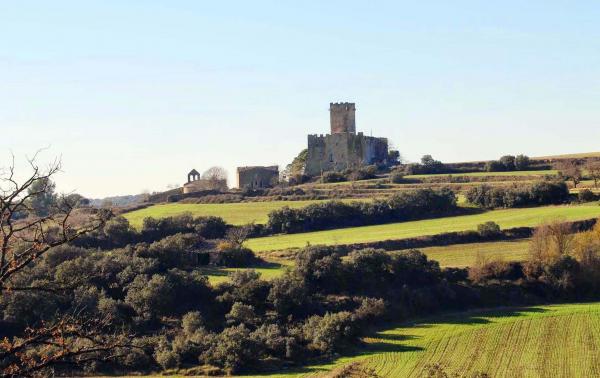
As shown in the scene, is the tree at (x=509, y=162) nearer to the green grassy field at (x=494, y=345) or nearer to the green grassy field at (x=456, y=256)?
the green grassy field at (x=456, y=256)

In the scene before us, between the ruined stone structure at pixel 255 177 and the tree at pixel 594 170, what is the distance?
31112 millimetres

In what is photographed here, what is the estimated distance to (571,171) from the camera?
70312 millimetres

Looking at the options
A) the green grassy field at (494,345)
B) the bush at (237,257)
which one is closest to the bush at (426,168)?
the bush at (237,257)

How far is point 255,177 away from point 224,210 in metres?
24.2

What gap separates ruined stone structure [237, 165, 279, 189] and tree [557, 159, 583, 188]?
94.8ft

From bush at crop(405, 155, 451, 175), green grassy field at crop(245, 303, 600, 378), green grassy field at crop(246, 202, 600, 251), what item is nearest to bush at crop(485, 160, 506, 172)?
bush at crop(405, 155, 451, 175)

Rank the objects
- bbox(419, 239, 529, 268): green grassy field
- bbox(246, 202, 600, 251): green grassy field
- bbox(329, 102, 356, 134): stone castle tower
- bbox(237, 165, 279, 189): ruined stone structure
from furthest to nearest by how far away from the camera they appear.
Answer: bbox(329, 102, 356, 134): stone castle tower
bbox(237, 165, 279, 189): ruined stone structure
bbox(246, 202, 600, 251): green grassy field
bbox(419, 239, 529, 268): green grassy field

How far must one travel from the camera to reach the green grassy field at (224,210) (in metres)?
60.8

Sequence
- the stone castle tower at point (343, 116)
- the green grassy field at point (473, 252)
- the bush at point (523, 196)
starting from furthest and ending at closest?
the stone castle tower at point (343, 116) → the bush at point (523, 196) → the green grassy field at point (473, 252)

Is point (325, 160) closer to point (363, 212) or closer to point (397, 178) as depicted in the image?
point (397, 178)

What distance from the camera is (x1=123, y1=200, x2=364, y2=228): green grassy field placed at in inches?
2394

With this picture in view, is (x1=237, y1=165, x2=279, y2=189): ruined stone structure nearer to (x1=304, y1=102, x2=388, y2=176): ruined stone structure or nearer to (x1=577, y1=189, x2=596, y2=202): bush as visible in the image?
(x1=304, y1=102, x2=388, y2=176): ruined stone structure

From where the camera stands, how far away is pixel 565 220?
52.3 meters

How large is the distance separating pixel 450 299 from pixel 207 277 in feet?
40.8
